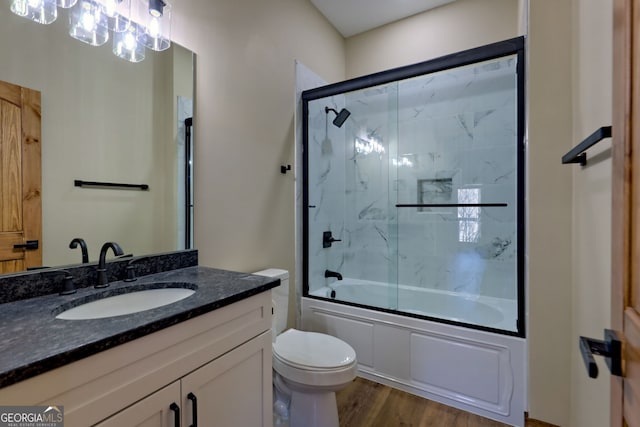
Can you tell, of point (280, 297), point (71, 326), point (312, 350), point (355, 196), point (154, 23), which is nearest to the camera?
point (71, 326)

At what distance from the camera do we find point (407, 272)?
281 cm

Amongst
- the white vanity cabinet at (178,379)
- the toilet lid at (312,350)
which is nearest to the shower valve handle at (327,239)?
the toilet lid at (312,350)

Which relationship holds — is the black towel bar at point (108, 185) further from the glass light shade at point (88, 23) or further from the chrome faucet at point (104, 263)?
the glass light shade at point (88, 23)

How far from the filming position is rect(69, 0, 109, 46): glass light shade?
113 centimetres

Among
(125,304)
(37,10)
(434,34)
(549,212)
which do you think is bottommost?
(125,304)

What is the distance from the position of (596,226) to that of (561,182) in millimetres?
510

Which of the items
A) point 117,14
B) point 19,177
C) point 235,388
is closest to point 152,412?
point 235,388

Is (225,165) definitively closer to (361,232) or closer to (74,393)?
(74,393)

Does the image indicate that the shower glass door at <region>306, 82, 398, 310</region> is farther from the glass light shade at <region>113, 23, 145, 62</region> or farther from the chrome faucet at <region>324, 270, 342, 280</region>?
the glass light shade at <region>113, 23, 145, 62</region>

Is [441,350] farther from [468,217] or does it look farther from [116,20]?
[116,20]

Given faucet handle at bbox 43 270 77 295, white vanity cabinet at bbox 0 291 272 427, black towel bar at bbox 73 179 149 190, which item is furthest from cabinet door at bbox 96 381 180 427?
black towel bar at bbox 73 179 149 190

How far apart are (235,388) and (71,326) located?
1.77ft

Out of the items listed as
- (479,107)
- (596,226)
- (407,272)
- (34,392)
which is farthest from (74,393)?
(479,107)

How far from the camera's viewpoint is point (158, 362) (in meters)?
0.79
